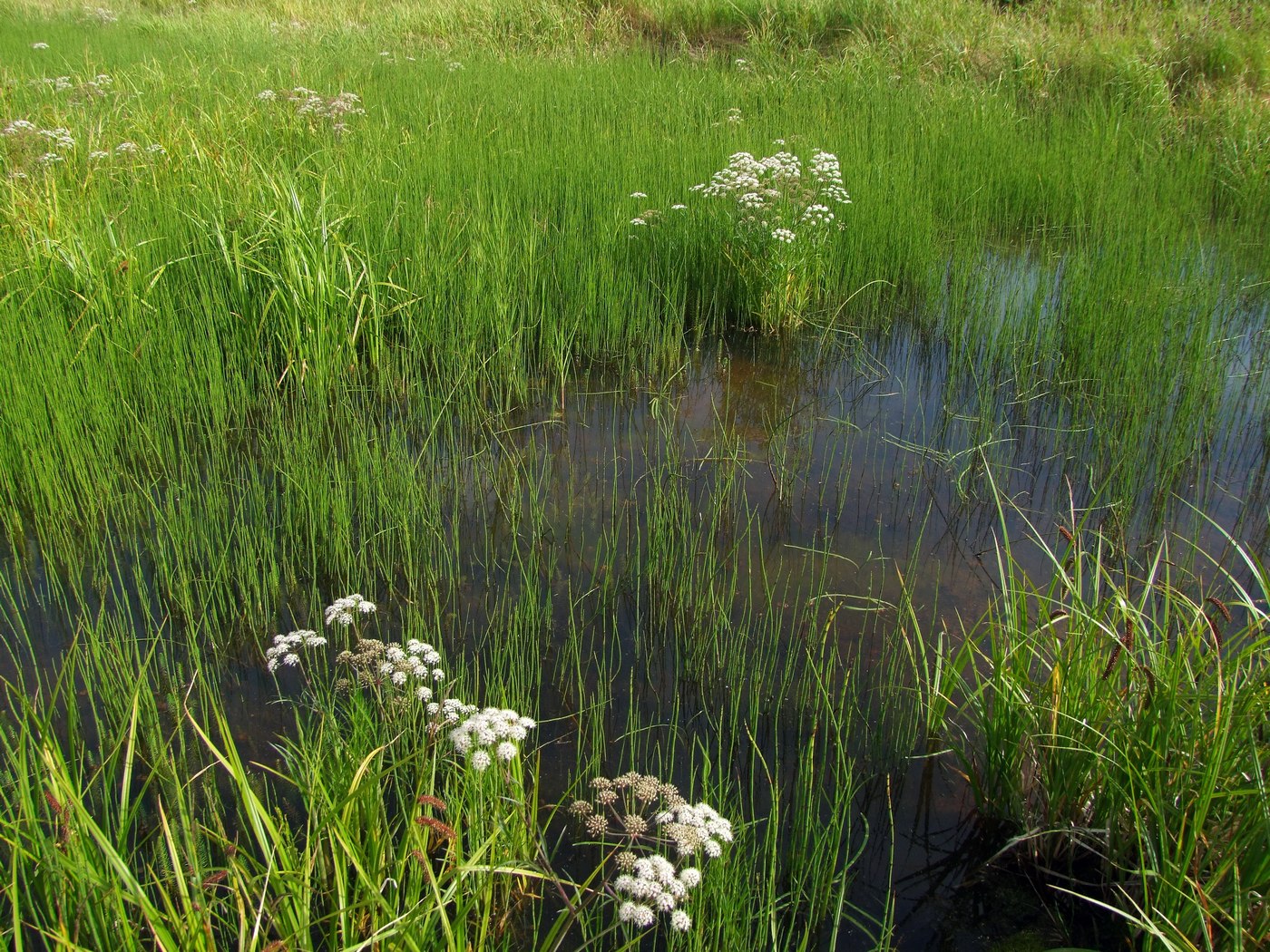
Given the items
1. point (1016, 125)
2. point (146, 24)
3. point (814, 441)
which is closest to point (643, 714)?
point (814, 441)

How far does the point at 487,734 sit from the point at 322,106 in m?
6.38

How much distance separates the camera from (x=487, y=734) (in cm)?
183

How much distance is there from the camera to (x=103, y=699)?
2.44 meters

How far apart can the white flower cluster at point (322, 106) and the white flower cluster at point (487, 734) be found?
5791 mm

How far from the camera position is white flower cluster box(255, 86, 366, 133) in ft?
22.0

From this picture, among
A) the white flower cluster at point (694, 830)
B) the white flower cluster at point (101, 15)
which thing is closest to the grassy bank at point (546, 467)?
the white flower cluster at point (694, 830)

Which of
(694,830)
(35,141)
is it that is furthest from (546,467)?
(35,141)

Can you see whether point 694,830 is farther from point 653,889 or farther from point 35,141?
point 35,141

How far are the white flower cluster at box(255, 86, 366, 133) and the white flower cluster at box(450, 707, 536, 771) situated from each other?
5.79 metres

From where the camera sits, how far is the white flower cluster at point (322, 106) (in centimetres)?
670

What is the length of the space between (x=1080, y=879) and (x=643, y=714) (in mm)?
1170

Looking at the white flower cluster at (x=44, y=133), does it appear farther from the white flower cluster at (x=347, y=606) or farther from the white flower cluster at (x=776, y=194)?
the white flower cluster at (x=347, y=606)

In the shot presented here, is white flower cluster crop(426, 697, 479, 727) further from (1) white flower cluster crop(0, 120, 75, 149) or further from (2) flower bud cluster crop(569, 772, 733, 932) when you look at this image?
(1) white flower cluster crop(0, 120, 75, 149)

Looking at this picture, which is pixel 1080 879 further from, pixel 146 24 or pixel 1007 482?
pixel 146 24
